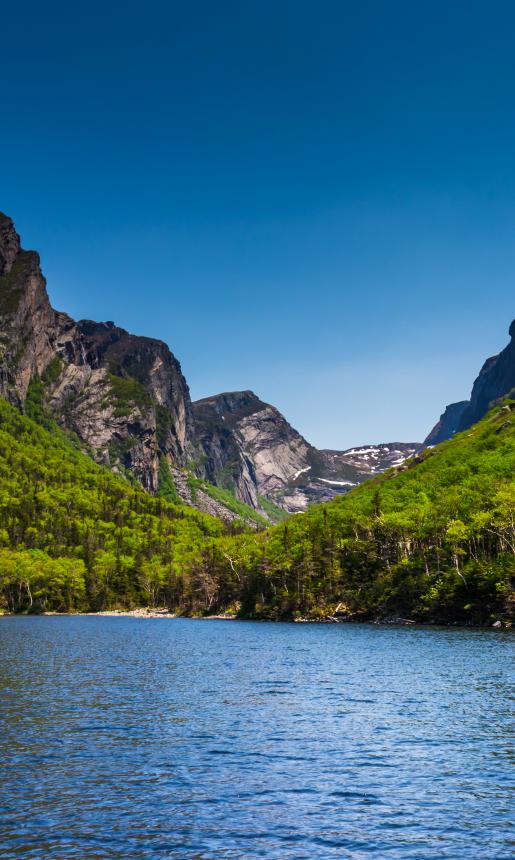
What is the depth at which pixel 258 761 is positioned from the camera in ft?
95.9

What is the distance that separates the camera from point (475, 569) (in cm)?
11075

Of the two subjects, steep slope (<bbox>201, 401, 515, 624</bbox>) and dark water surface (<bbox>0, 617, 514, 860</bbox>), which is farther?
steep slope (<bbox>201, 401, 515, 624</bbox>)

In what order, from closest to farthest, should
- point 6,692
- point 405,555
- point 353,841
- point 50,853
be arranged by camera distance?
1. point 50,853
2. point 353,841
3. point 6,692
4. point 405,555

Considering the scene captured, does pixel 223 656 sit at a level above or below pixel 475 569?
below

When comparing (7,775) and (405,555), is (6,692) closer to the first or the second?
(7,775)

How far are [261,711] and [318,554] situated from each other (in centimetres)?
10973

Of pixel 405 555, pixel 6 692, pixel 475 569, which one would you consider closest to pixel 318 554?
pixel 405 555

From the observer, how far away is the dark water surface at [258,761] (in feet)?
66.3

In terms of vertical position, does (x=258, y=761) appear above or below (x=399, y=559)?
below

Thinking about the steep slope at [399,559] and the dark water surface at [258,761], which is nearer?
the dark water surface at [258,761]

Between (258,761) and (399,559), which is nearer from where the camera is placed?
(258,761)

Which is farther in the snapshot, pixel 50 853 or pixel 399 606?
pixel 399 606

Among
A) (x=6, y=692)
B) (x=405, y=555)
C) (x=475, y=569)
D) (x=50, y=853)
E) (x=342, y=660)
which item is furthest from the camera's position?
(x=405, y=555)

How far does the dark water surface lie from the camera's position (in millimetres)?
20219
